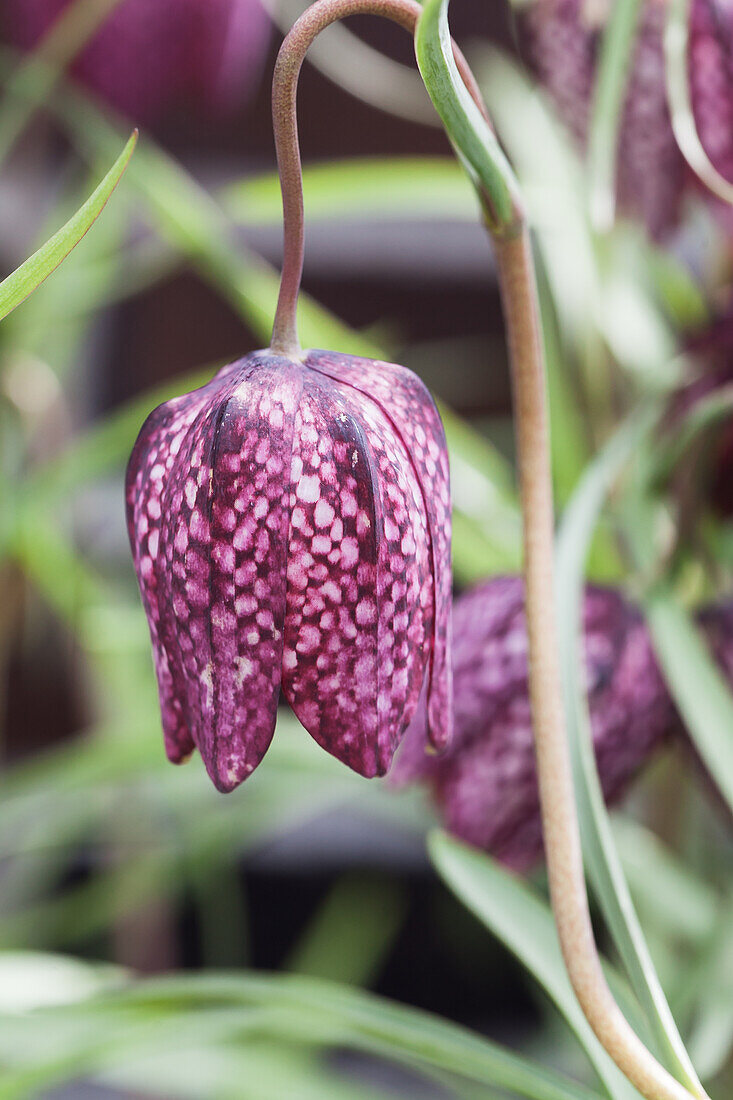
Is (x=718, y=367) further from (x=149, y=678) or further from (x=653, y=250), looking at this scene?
(x=149, y=678)

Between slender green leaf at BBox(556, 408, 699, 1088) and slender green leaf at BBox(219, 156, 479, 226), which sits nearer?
slender green leaf at BBox(556, 408, 699, 1088)

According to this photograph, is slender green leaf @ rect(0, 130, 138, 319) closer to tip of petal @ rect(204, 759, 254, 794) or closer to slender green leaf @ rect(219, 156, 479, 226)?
tip of petal @ rect(204, 759, 254, 794)

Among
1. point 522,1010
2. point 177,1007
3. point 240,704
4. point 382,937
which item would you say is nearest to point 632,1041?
point 240,704

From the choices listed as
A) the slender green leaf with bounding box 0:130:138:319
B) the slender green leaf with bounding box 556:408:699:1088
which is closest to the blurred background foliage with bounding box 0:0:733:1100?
the slender green leaf with bounding box 556:408:699:1088

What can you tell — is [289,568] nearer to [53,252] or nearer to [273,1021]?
[53,252]

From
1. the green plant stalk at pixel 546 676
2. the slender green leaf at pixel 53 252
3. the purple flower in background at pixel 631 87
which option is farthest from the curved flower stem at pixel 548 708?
the purple flower in background at pixel 631 87

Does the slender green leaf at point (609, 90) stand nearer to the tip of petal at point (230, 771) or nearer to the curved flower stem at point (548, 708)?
the curved flower stem at point (548, 708)

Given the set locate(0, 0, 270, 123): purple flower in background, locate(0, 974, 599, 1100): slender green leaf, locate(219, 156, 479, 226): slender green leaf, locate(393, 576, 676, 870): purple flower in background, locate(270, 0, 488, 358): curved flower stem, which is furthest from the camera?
locate(0, 0, 270, 123): purple flower in background

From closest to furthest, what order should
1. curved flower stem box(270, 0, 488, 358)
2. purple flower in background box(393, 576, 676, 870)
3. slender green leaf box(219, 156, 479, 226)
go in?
1. curved flower stem box(270, 0, 488, 358)
2. purple flower in background box(393, 576, 676, 870)
3. slender green leaf box(219, 156, 479, 226)
